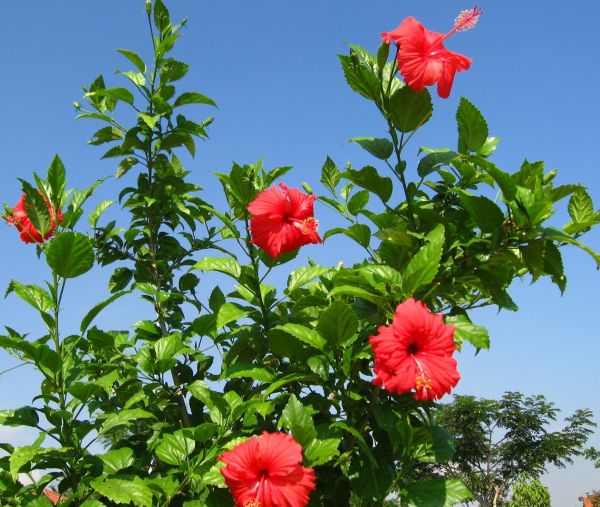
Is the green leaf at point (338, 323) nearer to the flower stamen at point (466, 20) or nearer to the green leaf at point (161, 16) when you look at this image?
the flower stamen at point (466, 20)

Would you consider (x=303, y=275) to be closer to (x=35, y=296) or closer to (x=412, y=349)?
(x=412, y=349)

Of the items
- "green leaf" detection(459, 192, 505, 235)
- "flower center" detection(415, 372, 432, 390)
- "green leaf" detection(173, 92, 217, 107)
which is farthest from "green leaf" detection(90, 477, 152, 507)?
"green leaf" detection(173, 92, 217, 107)

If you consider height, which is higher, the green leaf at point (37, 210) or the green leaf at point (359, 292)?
the green leaf at point (37, 210)

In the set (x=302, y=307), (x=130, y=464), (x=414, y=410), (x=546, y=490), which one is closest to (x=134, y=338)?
(x=130, y=464)

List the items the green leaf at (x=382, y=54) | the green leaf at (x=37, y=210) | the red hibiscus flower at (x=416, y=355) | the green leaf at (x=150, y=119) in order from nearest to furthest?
the red hibiscus flower at (x=416, y=355) → the green leaf at (x=382, y=54) → the green leaf at (x=37, y=210) → the green leaf at (x=150, y=119)

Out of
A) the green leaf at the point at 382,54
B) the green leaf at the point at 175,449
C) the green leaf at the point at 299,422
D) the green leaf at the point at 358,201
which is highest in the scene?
the green leaf at the point at 382,54

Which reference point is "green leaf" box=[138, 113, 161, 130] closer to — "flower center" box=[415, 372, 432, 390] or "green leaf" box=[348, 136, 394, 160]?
"green leaf" box=[348, 136, 394, 160]

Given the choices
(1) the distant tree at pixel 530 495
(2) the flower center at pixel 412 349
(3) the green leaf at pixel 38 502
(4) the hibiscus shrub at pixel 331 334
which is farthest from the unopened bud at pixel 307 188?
(1) the distant tree at pixel 530 495

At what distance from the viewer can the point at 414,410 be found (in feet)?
6.39

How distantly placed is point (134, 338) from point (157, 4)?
1567 millimetres

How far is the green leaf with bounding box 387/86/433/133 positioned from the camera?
183cm

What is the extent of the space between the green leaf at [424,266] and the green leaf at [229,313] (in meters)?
0.58

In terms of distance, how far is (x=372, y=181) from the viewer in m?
2.00

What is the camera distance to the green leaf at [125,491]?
1.86m
